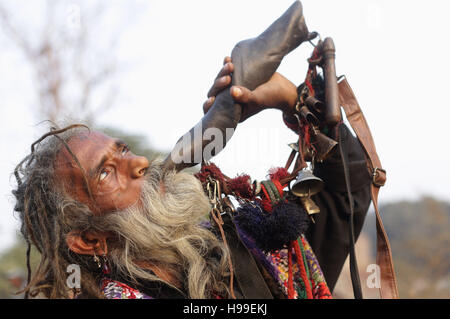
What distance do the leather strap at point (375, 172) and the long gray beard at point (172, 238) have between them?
26.3 inches

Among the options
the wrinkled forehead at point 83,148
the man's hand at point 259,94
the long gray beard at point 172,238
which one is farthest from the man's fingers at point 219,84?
the wrinkled forehead at point 83,148

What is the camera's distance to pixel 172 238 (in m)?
1.87

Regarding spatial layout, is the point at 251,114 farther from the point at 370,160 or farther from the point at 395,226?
the point at 395,226

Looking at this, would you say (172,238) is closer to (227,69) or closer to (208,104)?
(208,104)

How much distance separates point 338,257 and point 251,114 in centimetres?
83

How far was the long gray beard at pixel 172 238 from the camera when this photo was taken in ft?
5.83

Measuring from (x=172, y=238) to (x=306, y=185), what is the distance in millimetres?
643

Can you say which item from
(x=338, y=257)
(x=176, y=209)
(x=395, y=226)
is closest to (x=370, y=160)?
(x=338, y=257)

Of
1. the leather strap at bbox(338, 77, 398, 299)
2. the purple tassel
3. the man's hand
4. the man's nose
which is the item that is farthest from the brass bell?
the man's nose

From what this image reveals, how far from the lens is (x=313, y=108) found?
1953 mm

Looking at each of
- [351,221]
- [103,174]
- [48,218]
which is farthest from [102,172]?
[351,221]

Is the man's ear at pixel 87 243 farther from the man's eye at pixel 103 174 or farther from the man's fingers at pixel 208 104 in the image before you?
the man's fingers at pixel 208 104

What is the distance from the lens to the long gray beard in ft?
5.83

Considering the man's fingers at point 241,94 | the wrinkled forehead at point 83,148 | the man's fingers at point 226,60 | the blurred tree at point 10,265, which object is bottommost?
the wrinkled forehead at point 83,148
